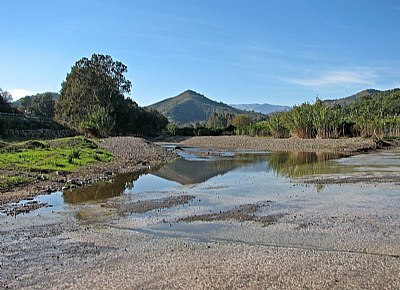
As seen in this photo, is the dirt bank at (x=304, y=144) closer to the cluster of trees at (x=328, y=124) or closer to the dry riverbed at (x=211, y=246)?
the cluster of trees at (x=328, y=124)

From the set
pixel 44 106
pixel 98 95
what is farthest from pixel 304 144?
pixel 44 106

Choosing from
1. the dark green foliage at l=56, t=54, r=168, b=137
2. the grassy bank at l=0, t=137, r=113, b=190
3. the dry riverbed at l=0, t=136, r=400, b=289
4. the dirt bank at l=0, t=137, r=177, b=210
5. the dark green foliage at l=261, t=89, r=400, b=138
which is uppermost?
the dark green foliage at l=56, t=54, r=168, b=137

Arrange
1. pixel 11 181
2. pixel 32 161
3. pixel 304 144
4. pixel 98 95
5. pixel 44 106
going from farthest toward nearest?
pixel 44 106 → pixel 98 95 → pixel 304 144 → pixel 32 161 → pixel 11 181

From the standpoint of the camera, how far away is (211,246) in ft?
33.6

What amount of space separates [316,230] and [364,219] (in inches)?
91.4

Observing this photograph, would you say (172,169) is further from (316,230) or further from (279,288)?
(279,288)

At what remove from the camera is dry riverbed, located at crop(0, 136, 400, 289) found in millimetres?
8055

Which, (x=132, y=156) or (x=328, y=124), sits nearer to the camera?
(x=132, y=156)

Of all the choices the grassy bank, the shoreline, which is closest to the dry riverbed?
the shoreline

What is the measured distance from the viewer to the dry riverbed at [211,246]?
8055mm

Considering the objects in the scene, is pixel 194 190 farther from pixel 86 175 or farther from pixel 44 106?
pixel 44 106

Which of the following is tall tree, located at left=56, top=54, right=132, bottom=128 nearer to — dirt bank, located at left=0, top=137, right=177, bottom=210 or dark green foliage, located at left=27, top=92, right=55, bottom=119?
dark green foliage, located at left=27, top=92, right=55, bottom=119

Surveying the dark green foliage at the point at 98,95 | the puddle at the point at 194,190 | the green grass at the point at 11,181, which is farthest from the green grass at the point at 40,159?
the dark green foliage at the point at 98,95

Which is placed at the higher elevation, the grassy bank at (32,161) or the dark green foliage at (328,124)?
the dark green foliage at (328,124)
